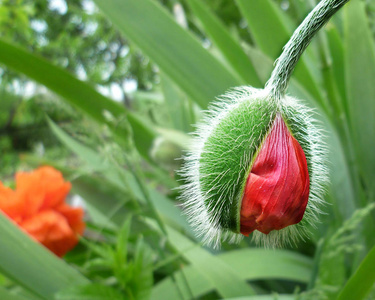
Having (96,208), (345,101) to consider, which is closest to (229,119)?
(345,101)

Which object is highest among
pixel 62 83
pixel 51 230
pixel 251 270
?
pixel 62 83

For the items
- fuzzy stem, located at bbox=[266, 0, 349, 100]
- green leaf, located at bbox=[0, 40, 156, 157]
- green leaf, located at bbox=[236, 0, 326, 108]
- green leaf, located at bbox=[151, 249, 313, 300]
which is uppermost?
green leaf, located at bbox=[236, 0, 326, 108]

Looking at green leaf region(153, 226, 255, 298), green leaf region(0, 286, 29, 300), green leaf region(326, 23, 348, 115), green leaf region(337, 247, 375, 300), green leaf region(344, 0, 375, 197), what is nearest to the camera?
green leaf region(337, 247, 375, 300)

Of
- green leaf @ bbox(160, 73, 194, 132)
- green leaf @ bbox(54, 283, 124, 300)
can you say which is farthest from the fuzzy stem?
green leaf @ bbox(160, 73, 194, 132)

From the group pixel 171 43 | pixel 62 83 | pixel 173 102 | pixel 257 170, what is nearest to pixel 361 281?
pixel 257 170

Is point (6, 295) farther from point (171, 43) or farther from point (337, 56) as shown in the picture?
point (337, 56)

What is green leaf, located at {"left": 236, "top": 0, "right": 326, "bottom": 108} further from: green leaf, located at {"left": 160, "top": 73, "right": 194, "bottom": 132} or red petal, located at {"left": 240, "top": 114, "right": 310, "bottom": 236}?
red petal, located at {"left": 240, "top": 114, "right": 310, "bottom": 236}

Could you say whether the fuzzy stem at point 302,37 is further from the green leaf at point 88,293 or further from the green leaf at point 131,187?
the green leaf at point 131,187
